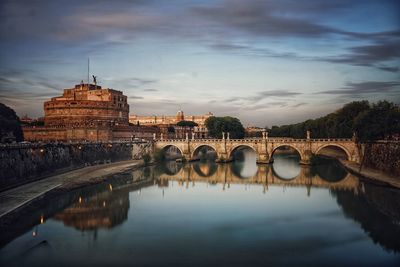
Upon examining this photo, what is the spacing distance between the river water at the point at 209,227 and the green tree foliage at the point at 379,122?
675 cm

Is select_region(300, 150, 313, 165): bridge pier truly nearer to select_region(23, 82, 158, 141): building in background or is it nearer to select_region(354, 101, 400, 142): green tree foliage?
select_region(354, 101, 400, 142): green tree foliage

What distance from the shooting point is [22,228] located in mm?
20359

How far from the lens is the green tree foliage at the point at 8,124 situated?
43403 mm

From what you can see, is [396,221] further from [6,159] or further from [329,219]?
[6,159]

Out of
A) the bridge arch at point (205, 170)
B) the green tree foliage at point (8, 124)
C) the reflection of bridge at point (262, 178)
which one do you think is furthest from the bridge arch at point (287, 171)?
the green tree foliage at point (8, 124)

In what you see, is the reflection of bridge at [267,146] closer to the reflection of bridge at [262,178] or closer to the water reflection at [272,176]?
the water reflection at [272,176]

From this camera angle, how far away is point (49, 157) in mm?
38156

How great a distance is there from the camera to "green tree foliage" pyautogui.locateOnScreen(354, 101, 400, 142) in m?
39.0

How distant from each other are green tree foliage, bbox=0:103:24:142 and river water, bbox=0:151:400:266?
1584 cm

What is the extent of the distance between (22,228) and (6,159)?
11.3m

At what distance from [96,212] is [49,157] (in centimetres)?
1545

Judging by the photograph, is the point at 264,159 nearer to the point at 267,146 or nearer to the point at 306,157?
the point at 267,146

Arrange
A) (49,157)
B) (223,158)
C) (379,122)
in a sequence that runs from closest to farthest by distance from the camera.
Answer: (49,157) < (379,122) < (223,158)

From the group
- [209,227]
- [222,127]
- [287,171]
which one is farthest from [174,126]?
[209,227]
